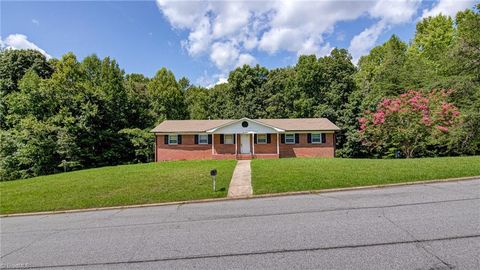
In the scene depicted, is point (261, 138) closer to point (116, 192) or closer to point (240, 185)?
point (240, 185)

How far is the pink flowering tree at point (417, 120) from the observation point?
19234 mm

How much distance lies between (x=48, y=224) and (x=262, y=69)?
117 ft

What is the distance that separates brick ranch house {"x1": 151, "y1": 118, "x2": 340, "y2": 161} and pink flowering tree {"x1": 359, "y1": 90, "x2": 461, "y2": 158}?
13.9ft

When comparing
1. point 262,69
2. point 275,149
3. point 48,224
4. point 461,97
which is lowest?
point 48,224

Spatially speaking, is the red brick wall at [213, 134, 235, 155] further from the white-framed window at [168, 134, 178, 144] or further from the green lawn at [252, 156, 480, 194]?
the green lawn at [252, 156, 480, 194]

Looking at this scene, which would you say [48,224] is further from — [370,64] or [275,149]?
[370,64]

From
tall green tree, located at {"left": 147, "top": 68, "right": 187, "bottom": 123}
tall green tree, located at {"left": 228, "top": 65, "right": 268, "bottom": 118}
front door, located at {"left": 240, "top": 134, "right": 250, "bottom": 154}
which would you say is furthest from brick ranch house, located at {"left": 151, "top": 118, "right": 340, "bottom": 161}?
tall green tree, located at {"left": 228, "top": 65, "right": 268, "bottom": 118}

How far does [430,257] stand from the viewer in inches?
159

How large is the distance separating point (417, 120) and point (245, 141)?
13759mm

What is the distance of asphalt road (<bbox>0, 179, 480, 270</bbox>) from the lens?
13.9 ft

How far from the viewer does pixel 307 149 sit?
2316cm

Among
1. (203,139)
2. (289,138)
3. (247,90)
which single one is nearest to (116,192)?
(203,139)

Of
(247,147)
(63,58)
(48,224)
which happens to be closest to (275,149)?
(247,147)

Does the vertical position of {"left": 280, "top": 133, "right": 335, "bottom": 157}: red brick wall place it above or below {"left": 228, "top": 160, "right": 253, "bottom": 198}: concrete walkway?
above
